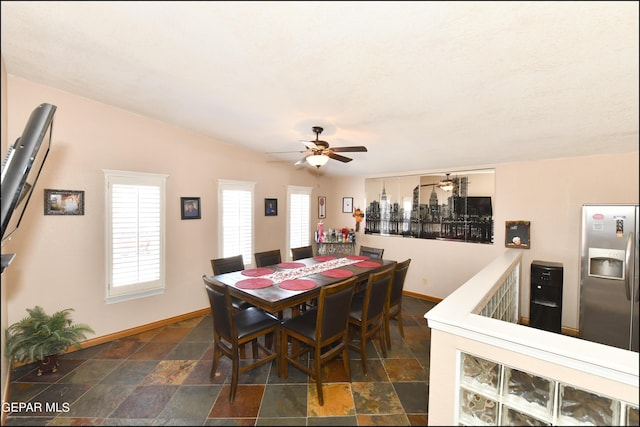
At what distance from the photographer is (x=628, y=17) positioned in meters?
0.98

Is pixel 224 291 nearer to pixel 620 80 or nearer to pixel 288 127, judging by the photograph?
pixel 288 127

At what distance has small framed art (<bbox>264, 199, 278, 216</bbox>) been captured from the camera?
435cm

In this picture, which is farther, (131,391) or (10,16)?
(131,391)

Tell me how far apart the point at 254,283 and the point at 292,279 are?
39cm

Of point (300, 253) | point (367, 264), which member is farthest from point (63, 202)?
point (367, 264)

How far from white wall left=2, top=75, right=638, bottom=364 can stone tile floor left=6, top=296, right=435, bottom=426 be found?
2.15 feet

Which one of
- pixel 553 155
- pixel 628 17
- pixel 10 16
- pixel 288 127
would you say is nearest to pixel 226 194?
pixel 288 127

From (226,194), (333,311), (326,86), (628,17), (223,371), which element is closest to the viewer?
(628,17)

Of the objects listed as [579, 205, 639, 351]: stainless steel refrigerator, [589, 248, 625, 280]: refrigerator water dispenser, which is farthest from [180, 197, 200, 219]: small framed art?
[589, 248, 625, 280]: refrigerator water dispenser

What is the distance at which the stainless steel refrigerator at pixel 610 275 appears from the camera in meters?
1.04

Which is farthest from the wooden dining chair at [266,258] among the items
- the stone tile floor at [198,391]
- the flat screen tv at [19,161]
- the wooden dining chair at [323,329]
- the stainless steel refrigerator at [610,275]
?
the stainless steel refrigerator at [610,275]

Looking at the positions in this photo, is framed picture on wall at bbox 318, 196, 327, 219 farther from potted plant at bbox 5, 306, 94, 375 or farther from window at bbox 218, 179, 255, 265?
potted plant at bbox 5, 306, 94, 375

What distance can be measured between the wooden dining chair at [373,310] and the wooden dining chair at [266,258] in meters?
1.36

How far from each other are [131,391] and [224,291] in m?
1.07
